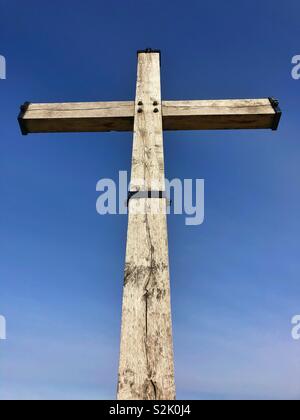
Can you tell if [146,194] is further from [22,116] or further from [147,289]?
[22,116]

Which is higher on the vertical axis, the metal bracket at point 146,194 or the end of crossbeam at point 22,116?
the end of crossbeam at point 22,116

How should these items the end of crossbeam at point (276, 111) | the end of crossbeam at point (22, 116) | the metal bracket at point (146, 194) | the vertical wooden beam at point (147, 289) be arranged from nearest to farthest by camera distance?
the vertical wooden beam at point (147, 289) < the metal bracket at point (146, 194) < the end of crossbeam at point (276, 111) < the end of crossbeam at point (22, 116)

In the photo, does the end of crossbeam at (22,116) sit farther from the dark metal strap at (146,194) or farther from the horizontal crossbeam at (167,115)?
the dark metal strap at (146,194)

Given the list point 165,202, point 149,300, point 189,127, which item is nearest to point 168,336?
point 149,300

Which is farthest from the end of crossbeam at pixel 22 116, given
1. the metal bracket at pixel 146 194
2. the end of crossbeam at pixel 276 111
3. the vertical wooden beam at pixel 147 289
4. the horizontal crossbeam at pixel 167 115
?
the end of crossbeam at pixel 276 111

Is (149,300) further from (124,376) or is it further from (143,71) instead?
(143,71)

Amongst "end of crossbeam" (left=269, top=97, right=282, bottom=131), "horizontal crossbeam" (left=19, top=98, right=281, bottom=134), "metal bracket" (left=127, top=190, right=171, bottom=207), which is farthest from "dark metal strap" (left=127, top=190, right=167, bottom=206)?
"end of crossbeam" (left=269, top=97, right=282, bottom=131)

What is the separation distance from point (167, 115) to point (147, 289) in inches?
60.2

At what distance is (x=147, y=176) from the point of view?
8.96ft

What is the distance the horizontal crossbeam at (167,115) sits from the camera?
3307 millimetres

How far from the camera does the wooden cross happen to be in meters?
2.07

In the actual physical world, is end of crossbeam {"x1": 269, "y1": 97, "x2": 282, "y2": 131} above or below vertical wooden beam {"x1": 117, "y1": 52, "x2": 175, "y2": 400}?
above

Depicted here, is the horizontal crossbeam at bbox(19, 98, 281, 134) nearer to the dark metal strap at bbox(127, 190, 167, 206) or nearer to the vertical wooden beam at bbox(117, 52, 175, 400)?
the vertical wooden beam at bbox(117, 52, 175, 400)

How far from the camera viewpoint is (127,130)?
3.48 meters
